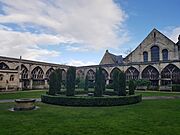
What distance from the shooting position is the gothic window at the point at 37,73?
4940cm

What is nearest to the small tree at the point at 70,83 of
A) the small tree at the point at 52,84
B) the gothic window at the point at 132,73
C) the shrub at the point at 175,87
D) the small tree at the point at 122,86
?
the small tree at the point at 52,84

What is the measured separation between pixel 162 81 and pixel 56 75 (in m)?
29.7

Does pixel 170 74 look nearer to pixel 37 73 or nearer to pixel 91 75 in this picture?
pixel 91 75

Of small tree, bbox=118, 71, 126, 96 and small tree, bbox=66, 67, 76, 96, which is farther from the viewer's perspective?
small tree, bbox=118, 71, 126, 96

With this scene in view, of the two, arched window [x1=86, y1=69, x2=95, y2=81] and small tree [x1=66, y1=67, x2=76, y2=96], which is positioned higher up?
arched window [x1=86, y1=69, x2=95, y2=81]

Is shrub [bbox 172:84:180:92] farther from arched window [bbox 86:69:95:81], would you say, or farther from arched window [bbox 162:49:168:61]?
arched window [bbox 86:69:95:81]

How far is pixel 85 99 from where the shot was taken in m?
18.1

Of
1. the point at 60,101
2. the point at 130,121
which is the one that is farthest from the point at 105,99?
the point at 130,121

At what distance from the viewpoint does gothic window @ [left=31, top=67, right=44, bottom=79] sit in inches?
1945

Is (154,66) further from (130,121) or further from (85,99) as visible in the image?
(130,121)

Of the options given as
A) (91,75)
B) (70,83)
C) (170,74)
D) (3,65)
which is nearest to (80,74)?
(91,75)

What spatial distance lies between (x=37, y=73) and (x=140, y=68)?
27.7 m

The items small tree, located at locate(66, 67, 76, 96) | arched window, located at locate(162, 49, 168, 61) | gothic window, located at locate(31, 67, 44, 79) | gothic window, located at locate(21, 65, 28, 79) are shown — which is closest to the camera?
small tree, located at locate(66, 67, 76, 96)

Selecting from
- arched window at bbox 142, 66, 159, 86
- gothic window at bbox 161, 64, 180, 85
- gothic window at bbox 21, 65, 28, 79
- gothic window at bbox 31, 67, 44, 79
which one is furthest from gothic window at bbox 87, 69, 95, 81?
gothic window at bbox 161, 64, 180, 85
